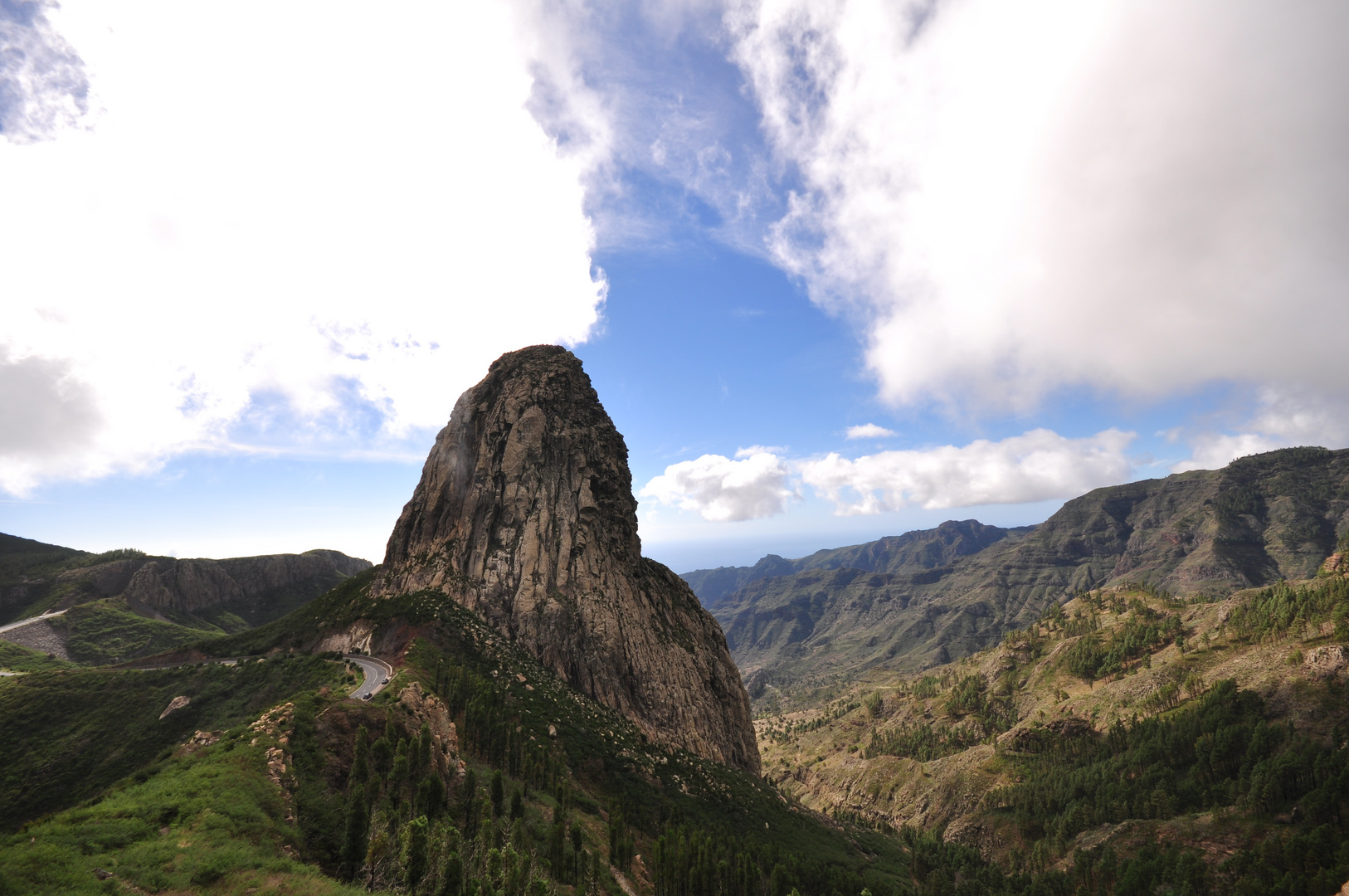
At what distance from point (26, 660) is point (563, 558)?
12159 centimetres

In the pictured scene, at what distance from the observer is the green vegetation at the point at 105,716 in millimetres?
59250

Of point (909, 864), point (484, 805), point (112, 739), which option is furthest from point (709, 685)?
point (112, 739)

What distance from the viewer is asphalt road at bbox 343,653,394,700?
177 ft

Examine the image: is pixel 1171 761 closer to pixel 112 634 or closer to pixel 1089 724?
pixel 1089 724

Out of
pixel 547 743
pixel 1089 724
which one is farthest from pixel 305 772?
pixel 1089 724

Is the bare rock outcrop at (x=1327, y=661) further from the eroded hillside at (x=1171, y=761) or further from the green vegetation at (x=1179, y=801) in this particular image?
the green vegetation at (x=1179, y=801)

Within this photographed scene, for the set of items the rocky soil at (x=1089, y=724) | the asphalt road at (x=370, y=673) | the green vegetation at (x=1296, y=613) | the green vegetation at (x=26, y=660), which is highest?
the asphalt road at (x=370, y=673)

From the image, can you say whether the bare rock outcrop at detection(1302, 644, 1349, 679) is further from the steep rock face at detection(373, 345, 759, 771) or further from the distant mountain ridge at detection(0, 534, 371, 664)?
the distant mountain ridge at detection(0, 534, 371, 664)

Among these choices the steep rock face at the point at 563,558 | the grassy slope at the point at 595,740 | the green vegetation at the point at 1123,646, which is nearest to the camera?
the grassy slope at the point at 595,740

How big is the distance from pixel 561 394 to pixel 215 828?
3859 inches

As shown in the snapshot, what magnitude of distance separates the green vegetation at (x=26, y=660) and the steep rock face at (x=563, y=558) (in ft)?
252

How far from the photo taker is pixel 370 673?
208ft

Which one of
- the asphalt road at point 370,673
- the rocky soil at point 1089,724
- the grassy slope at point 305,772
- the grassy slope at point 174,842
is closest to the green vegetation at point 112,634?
the grassy slope at point 305,772

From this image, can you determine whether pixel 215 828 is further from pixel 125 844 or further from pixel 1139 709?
pixel 1139 709
